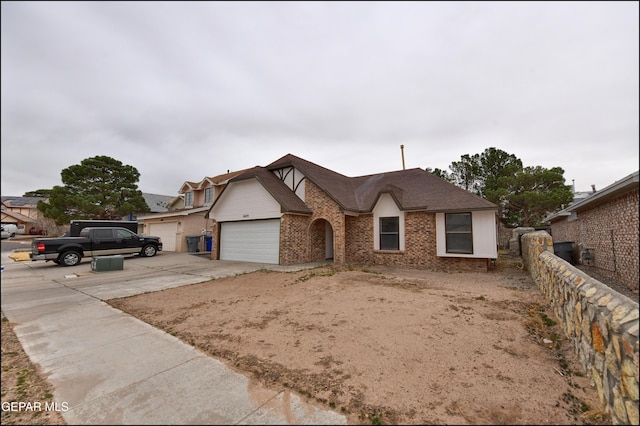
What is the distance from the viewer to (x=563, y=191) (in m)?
17.2

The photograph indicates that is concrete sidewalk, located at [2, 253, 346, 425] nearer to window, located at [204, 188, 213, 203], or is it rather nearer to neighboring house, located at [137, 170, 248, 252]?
neighboring house, located at [137, 170, 248, 252]

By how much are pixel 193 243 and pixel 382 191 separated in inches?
549

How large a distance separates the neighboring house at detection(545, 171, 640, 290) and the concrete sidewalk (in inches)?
143

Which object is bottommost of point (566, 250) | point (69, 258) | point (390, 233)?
point (69, 258)

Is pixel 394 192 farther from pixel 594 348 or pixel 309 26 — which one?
pixel 594 348

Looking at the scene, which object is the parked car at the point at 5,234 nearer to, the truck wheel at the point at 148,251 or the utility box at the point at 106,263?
the utility box at the point at 106,263

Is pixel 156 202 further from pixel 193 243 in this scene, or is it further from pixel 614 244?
pixel 614 244

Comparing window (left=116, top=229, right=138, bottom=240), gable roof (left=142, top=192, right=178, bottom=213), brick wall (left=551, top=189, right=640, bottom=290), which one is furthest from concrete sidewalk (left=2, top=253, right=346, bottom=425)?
gable roof (left=142, top=192, right=178, bottom=213)

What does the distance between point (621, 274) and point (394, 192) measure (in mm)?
8098

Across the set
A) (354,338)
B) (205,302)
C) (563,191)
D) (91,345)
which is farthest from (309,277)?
(563,191)

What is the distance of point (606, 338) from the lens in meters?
2.40

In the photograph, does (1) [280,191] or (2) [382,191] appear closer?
(2) [382,191]

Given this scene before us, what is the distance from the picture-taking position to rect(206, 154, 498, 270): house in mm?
11430

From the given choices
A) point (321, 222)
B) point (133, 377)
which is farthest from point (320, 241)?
point (133, 377)
